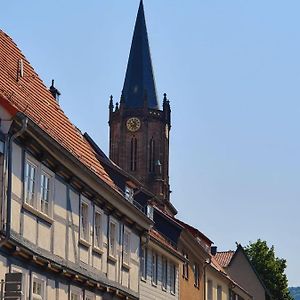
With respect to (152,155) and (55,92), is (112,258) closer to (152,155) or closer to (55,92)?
(55,92)

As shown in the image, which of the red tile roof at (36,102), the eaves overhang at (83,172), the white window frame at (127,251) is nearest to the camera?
the eaves overhang at (83,172)

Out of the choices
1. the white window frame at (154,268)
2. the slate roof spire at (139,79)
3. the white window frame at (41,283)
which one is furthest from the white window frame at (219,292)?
the slate roof spire at (139,79)

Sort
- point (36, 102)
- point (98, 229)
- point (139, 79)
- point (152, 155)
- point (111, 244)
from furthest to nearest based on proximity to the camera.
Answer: point (139, 79)
point (152, 155)
point (111, 244)
point (98, 229)
point (36, 102)

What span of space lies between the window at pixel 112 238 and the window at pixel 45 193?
5472 mm

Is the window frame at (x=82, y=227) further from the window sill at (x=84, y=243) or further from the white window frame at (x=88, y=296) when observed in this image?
the white window frame at (x=88, y=296)

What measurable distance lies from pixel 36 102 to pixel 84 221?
3.14m

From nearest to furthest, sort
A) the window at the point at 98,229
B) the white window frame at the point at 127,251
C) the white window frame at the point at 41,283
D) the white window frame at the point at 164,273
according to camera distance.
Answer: the white window frame at the point at 41,283
the window at the point at 98,229
the white window frame at the point at 127,251
the white window frame at the point at 164,273

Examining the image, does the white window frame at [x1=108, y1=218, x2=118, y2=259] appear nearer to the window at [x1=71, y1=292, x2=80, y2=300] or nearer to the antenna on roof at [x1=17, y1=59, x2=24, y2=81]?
the window at [x1=71, y1=292, x2=80, y2=300]

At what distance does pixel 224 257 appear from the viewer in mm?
71750

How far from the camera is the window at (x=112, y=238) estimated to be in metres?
26.8

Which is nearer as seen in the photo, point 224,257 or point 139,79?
point 224,257

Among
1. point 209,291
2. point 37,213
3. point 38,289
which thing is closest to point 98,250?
point 38,289

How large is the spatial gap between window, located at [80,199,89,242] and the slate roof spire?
4112 inches

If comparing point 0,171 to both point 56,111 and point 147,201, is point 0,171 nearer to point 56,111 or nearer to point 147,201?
point 56,111
